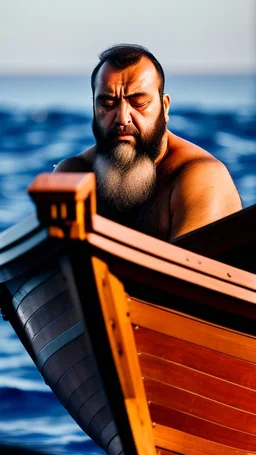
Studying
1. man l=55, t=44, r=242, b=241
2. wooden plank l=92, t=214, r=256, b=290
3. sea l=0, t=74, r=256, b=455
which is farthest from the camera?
sea l=0, t=74, r=256, b=455

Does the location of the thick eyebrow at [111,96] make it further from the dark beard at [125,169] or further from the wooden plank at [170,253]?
the wooden plank at [170,253]

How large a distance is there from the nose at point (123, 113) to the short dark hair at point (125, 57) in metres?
0.12

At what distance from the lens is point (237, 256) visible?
3.71m

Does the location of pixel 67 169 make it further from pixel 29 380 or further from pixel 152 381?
pixel 29 380

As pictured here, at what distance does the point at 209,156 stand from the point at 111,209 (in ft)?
1.32

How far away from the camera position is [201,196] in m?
4.15

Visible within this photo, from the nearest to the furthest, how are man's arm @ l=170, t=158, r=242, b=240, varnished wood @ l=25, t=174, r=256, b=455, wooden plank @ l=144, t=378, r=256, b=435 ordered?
varnished wood @ l=25, t=174, r=256, b=455
wooden plank @ l=144, t=378, r=256, b=435
man's arm @ l=170, t=158, r=242, b=240

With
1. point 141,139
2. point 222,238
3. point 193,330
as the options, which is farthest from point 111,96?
point 193,330

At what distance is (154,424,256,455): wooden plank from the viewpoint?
3674mm

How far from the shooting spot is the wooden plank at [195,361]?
3523mm

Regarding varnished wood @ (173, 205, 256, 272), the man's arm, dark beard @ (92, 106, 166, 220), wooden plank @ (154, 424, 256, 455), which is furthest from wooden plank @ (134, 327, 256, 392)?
dark beard @ (92, 106, 166, 220)

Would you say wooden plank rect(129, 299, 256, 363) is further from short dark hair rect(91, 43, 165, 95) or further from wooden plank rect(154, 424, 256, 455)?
short dark hair rect(91, 43, 165, 95)

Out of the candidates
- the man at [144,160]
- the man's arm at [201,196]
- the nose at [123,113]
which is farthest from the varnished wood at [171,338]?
the nose at [123,113]

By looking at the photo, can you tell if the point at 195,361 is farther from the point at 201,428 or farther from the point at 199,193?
the point at 199,193
